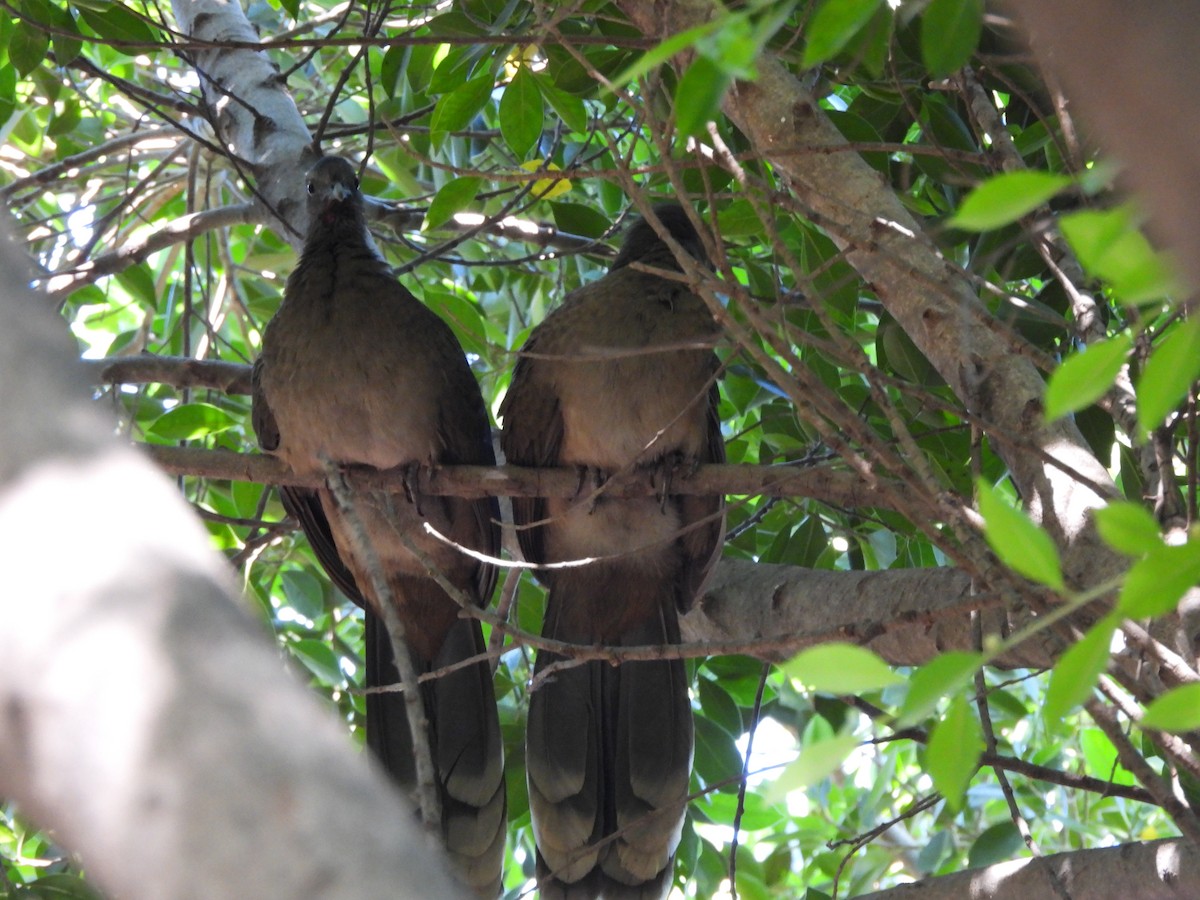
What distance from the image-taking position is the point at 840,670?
1.03 m

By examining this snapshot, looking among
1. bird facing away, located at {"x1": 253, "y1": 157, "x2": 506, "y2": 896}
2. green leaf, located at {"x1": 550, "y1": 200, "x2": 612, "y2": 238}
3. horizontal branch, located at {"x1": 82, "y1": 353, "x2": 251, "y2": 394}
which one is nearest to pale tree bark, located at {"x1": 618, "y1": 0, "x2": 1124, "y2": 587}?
green leaf, located at {"x1": 550, "y1": 200, "x2": 612, "y2": 238}

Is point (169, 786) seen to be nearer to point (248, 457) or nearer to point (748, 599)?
point (248, 457)

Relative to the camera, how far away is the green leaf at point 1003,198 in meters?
0.98

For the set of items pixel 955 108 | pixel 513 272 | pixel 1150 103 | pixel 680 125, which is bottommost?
pixel 513 272

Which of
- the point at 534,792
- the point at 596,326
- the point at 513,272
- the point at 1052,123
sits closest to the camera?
the point at 1052,123

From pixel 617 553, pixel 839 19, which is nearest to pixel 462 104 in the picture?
pixel 617 553

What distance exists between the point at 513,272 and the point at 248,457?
1756mm

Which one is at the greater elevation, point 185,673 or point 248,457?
point 185,673

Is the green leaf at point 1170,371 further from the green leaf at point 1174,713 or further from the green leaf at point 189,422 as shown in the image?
the green leaf at point 189,422

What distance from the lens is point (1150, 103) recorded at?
669 mm

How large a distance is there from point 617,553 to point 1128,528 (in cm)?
268

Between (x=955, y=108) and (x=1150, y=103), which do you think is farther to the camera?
(x=955, y=108)

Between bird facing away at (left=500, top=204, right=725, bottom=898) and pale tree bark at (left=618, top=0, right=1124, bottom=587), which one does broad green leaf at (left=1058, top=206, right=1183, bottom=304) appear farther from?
bird facing away at (left=500, top=204, right=725, bottom=898)

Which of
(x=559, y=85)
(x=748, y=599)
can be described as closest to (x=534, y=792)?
(x=748, y=599)
